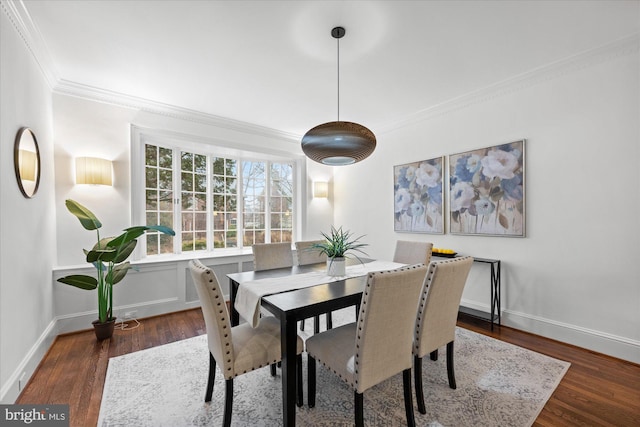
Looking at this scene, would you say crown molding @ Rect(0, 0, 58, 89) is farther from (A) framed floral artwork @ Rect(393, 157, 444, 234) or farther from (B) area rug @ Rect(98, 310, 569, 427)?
(A) framed floral artwork @ Rect(393, 157, 444, 234)

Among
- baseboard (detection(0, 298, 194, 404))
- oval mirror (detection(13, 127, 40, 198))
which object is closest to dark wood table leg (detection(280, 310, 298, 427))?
baseboard (detection(0, 298, 194, 404))

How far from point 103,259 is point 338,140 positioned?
247cm

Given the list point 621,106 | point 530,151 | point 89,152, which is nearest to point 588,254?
point 530,151

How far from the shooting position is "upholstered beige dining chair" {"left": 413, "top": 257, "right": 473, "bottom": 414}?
173 centimetres

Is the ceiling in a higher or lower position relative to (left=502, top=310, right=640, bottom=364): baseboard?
higher

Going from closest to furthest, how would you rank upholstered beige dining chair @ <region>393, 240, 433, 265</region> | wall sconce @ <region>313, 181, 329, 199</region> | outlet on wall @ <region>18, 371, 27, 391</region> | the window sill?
outlet on wall @ <region>18, 371, 27, 391</region> → upholstered beige dining chair @ <region>393, 240, 433, 265</region> → the window sill → wall sconce @ <region>313, 181, 329, 199</region>

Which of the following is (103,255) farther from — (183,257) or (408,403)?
(408,403)

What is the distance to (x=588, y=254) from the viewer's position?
2535 mm

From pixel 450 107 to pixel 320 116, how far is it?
170 centimetres

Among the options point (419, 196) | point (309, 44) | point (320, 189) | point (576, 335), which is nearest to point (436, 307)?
point (576, 335)

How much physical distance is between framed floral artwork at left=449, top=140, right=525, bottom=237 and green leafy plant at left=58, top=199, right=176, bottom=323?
10.8 feet

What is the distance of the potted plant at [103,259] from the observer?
8.69 ft

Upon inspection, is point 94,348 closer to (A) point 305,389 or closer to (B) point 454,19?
(A) point 305,389

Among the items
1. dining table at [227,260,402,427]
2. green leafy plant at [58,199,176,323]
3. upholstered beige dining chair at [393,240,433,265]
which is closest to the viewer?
dining table at [227,260,402,427]
